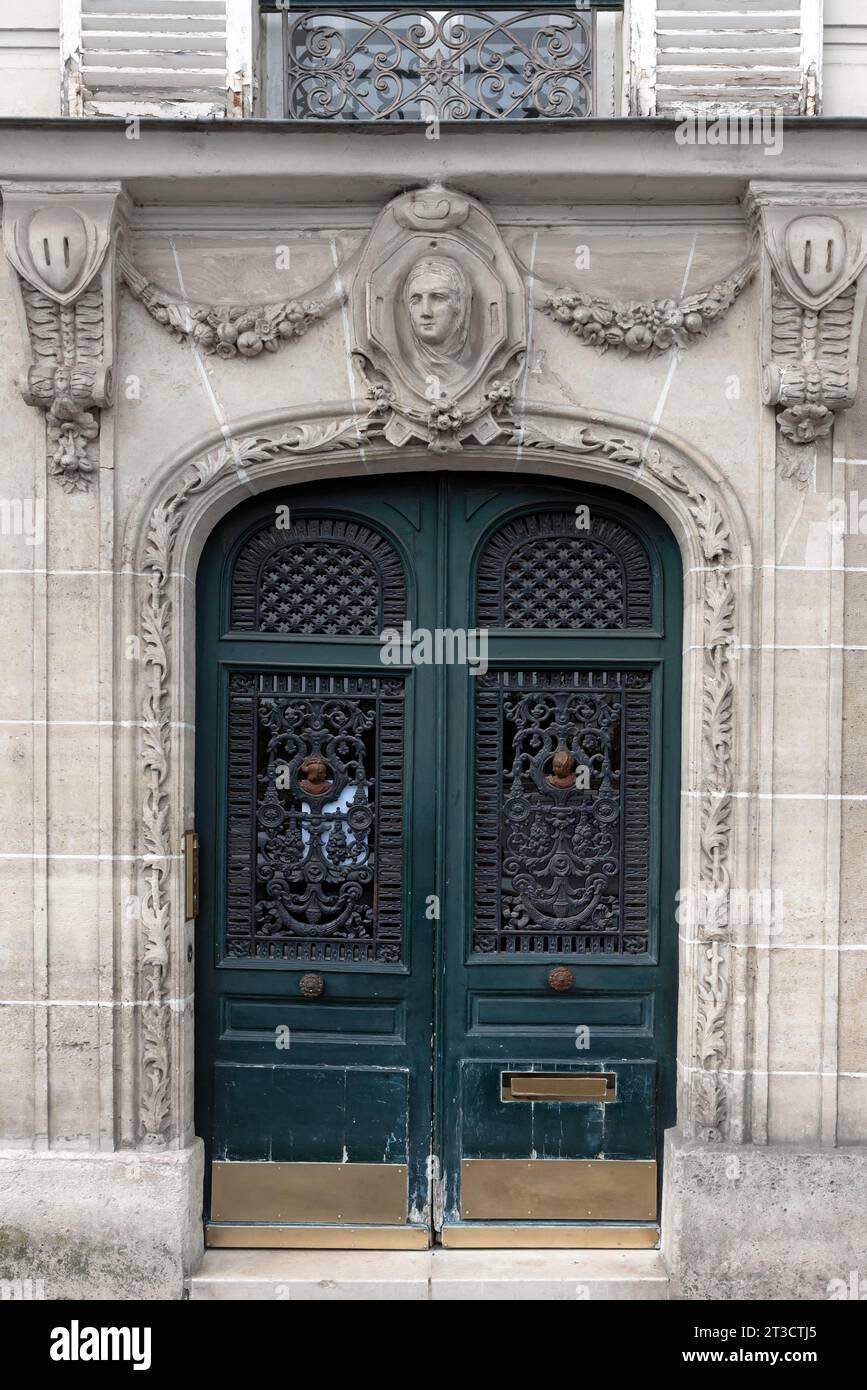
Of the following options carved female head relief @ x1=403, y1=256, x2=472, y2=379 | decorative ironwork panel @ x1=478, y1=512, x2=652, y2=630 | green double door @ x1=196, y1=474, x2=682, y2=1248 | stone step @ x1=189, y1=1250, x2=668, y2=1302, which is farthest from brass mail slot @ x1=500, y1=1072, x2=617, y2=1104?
carved female head relief @ x1=403, y1=256, x2=472, y2=379

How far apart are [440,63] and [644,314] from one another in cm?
142

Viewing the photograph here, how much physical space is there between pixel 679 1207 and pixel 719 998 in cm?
88

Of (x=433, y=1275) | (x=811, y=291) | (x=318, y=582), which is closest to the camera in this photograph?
(x=811, y=291)

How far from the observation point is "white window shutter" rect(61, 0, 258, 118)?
491cm

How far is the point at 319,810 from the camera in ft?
17.4

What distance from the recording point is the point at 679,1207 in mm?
4930

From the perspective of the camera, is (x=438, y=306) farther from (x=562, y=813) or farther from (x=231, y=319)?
(x=562, y=813)

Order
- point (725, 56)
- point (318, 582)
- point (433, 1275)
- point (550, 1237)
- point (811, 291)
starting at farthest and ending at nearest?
1. point (318, 582)
2. point (550, 1237)
3. point (433, 1275)
4. point (725, 56)
5. point (811, 291)

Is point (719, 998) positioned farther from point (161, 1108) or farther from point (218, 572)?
point (218, 572)

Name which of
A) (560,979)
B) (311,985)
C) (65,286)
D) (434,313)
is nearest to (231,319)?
(65,286)

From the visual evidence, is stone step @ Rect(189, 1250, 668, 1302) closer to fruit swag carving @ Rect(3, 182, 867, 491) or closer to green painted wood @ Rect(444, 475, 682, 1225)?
green painted wood @ Rect(444, 475, 682, 1225)

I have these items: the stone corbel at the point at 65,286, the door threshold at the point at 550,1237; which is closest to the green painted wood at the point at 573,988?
the door threshold at the point at 550,1237

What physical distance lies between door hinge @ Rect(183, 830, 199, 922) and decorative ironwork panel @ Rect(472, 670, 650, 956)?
1231mm
